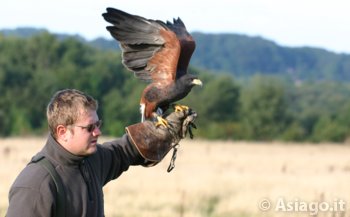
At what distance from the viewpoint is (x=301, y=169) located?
20.2 m

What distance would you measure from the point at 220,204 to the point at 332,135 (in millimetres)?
43285

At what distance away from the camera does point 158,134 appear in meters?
5.10

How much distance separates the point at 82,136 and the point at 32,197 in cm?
→ 35

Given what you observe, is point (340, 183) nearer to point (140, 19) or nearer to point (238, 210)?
point (238, 210)

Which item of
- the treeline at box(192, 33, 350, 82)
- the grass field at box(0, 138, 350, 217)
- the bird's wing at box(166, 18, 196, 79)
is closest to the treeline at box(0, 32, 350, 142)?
the grass field at box(0, 138, 350, 217)

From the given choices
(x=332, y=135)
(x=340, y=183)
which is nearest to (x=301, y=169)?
(x=340, y=183)

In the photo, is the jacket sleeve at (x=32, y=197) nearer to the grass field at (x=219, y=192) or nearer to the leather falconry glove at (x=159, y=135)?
the leather falconry glove at (x=159, y=135)

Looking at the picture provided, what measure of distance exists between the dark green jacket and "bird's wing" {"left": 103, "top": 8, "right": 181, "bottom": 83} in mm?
1569

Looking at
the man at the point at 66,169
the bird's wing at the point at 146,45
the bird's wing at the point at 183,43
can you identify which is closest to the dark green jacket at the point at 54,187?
the man at the point at 66,169

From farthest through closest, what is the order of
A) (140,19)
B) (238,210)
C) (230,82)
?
(230,82) < (238,210) < (140,19)

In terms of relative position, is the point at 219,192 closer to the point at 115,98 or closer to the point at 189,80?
the point at 189,80

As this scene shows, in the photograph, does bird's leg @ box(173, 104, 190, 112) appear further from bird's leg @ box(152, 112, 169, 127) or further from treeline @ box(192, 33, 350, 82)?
treeline @ box(192, 33, 350, 82)

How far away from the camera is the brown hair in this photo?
155 inches

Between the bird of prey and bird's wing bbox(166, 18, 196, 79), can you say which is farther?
bird's wing bbox(166, 18, 196, 79)
